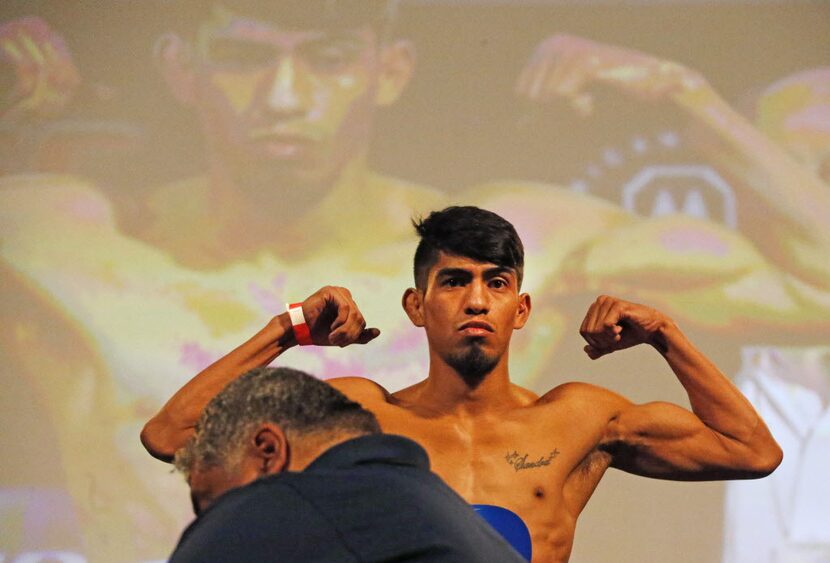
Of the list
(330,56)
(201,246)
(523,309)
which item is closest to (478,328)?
(523,309)

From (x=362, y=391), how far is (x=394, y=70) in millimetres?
1523

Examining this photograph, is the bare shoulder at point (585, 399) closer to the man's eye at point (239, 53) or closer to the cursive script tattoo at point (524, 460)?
the cursive script tattoo at point (524, 460)

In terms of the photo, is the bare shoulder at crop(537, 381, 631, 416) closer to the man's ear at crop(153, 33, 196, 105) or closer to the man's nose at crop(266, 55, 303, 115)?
the man's nose at crop(266, 55, 303, 115)

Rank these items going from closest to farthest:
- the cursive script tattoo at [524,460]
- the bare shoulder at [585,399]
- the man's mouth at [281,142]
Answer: the cursive script tattoo at [524,460] → the bare shoulder at [585,399] → the man's mouth at [281,142]

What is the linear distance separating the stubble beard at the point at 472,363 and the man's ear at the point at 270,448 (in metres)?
1.10

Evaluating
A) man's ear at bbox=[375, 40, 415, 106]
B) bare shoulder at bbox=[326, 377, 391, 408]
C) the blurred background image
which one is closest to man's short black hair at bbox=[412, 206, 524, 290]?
bare shoulder at bbox=[326, 377, 391, 408]

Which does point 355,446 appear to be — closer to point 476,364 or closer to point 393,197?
point 476,364

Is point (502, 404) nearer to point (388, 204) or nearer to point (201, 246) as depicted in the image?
point (388, 204)

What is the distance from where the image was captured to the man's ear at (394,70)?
139 inches

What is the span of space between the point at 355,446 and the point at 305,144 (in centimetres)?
244

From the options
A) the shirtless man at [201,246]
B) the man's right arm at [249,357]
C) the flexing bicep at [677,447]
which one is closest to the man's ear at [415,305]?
the man's right arm at [249,357]

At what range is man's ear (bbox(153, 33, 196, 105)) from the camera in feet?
11.6

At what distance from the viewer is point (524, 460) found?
7.27ft

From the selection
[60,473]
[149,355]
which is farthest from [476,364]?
[60,473]
